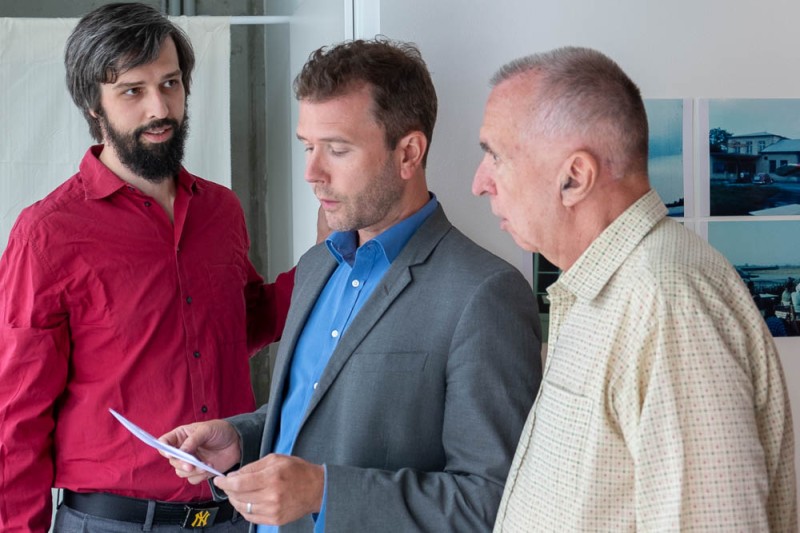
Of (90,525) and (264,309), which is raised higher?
(264,309)

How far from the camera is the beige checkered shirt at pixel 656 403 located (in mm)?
1068

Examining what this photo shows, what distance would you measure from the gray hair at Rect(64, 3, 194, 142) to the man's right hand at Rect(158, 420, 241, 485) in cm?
84

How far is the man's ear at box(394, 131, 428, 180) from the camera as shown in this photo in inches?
71.2

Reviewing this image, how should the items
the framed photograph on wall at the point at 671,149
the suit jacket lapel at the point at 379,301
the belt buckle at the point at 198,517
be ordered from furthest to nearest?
1. the framed photograph on wall at the point at 671,149
2. the belt buckle at the point at 198,517
3. the suit jacket lapel at the point at 379,301

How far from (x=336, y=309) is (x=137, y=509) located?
0.69m

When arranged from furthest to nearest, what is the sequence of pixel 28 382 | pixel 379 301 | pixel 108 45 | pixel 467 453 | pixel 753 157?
1. pixel 753 157
2. pixel 108 45
3. pixel 28 382
4. pixel 379 301
5. pixel 467 453

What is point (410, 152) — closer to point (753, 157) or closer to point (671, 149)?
point (671, 149)

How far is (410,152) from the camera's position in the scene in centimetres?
182

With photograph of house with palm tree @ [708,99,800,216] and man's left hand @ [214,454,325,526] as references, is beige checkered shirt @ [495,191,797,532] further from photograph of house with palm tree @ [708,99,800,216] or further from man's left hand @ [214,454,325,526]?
photograph of house with palm tree @ [708,99,800,216]

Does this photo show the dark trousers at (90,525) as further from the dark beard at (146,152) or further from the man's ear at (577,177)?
the man's ear at (577,177)

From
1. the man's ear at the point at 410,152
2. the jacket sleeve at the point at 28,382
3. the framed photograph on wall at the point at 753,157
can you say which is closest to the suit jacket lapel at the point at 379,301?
the man's ear at the point at 410,152

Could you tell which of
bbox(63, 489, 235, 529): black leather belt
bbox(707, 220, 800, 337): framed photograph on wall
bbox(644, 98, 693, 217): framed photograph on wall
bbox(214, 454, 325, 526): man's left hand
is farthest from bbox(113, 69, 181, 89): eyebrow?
bbox(707, 220, 800, 337): framed photograph on wall

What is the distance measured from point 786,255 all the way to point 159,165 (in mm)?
1616

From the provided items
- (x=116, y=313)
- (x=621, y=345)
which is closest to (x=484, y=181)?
(x=621, y=345)
